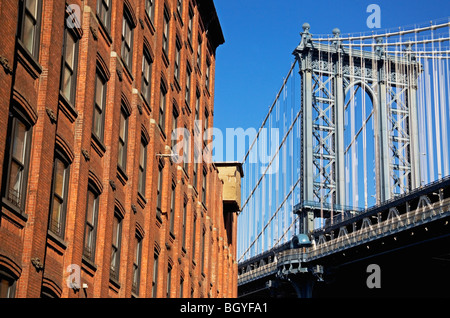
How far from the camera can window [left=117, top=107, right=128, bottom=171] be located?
28.0m

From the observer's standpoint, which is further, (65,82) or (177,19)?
(177,19)

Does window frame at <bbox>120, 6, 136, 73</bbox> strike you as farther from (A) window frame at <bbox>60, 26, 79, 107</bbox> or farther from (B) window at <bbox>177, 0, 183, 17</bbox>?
(B) window at <bbox>177, 0, 183, 17</bbox>

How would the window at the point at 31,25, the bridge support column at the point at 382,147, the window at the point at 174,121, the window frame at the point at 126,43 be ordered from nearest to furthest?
the window at the point at 31,25, the window frame at the point at 126,43, the window at the point at 174,121, the bridge support column at the point at 382,147

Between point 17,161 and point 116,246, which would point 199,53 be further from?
point 17,161

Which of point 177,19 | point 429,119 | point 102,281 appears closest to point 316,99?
point 429,119

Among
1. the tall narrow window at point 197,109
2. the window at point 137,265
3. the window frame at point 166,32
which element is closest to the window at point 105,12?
the window at point 137,265

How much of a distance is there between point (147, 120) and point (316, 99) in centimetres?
6064

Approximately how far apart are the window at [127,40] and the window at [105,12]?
6.44 feet

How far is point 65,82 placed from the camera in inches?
878

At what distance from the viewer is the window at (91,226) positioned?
23.8 meters

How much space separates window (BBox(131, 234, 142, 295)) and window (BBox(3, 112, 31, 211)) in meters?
11.2

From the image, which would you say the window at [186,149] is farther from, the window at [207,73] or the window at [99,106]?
the window at [99,106]
